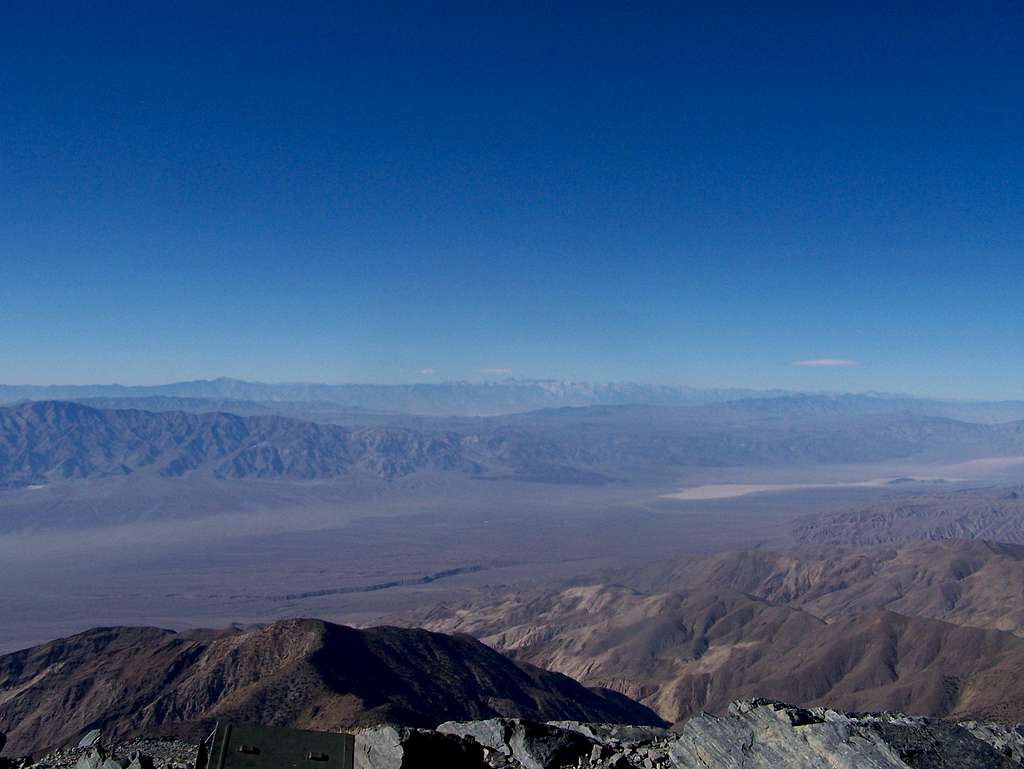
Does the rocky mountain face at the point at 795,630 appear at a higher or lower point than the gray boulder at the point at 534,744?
lower

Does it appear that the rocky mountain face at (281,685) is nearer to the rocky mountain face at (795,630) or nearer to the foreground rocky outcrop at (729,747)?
the rocky mountain face at (795,630)

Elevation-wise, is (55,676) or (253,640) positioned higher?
(253,640)

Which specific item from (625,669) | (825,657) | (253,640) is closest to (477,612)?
(625,669)

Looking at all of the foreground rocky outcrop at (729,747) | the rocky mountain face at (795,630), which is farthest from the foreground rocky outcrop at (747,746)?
the rocky mountain face at (795,630)

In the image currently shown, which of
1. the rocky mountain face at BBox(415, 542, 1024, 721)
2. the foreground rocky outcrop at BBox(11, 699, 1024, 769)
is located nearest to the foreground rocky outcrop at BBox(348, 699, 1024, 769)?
the foreground rocky outcrop at BBox(11, 699, 1024, 769)

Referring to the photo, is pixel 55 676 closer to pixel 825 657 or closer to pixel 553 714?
pixel 553 714
